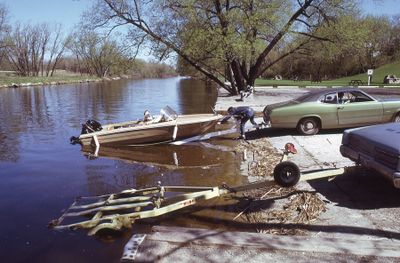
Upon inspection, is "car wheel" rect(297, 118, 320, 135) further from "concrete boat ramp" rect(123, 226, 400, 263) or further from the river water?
"concrete boat ramp" rect(123, 226, 400, 263)

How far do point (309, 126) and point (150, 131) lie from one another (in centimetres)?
504

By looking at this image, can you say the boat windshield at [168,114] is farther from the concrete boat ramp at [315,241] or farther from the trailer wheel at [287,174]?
the trailer wheel at [287,174]

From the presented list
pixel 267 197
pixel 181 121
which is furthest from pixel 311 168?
pixel 181 121

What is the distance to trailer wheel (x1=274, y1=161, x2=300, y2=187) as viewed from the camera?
586 cm

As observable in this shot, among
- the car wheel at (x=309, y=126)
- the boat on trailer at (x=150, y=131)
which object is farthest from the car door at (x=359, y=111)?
the boat on trailer at (x=150, y=131)

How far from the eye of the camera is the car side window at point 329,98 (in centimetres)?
1180

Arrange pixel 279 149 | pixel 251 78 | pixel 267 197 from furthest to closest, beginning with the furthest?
pixel 251 78 → pixel 279 149 → pixel 267 197

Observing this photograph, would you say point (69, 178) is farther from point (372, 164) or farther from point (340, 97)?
point (340, 97)

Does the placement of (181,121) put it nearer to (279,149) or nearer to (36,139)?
(279,149)

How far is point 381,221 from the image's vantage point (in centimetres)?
541

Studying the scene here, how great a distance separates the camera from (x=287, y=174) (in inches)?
233

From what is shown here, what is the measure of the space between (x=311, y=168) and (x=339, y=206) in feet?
7.49

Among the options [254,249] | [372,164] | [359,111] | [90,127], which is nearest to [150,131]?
[90,127]

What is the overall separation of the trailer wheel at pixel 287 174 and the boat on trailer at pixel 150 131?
735 centimetres
